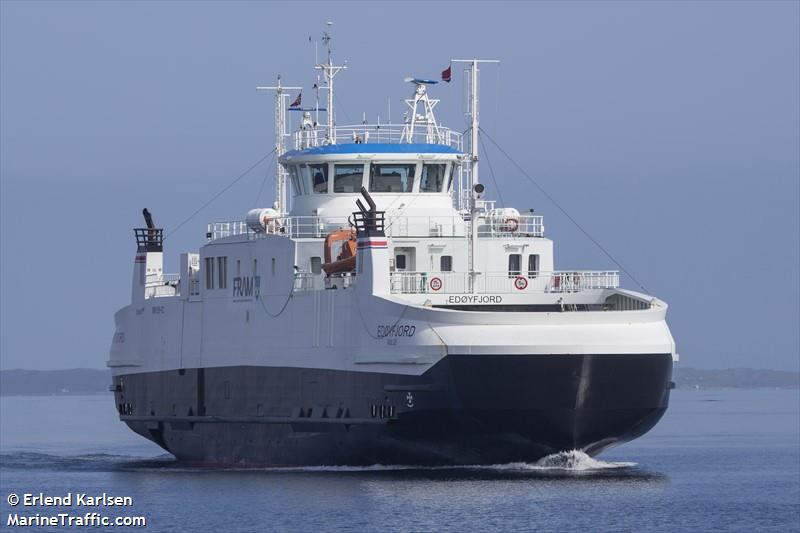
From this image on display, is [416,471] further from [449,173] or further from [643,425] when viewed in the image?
[449,173]

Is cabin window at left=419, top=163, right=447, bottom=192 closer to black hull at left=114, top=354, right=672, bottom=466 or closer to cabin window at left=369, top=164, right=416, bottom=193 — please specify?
cabin window at left=369, top=164, right=416, bottom=193

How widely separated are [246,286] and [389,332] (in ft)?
26.6

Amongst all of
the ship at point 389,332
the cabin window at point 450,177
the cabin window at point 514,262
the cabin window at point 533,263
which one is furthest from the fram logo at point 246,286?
the cabin window at point 533,263

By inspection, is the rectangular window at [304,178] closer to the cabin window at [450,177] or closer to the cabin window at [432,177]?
the cabin window at [432,177]

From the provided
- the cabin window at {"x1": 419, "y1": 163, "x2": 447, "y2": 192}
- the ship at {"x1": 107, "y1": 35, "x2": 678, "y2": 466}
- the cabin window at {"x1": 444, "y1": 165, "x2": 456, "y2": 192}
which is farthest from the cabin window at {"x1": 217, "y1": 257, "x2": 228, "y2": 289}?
the cabin window at {"x1": 444, "y1": 165, "x2": 456, "y2": 192}

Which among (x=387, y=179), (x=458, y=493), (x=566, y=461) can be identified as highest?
(x=387, y=179)

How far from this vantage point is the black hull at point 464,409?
47.8 m

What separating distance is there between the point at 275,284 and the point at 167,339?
7351 millimetres

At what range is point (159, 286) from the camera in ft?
210

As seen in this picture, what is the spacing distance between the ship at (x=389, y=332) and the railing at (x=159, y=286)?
0.33ft

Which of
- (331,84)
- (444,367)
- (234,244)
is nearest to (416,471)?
(444,367)

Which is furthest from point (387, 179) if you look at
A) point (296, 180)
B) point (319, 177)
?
point (296, 180)

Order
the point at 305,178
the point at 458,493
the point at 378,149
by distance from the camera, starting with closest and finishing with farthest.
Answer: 1. the point at 458,493
2. the point at 378,149
3. the point at 305,178

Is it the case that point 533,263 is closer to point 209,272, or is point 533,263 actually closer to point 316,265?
point 316,265
